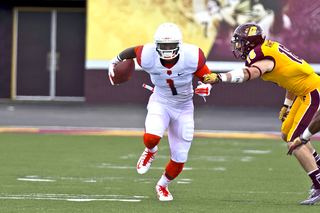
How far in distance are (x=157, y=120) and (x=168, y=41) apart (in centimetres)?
82

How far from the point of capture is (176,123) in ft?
17.9

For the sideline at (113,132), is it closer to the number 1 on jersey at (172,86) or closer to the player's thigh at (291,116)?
the player's thigh at (291,116)

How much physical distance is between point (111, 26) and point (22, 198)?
40.0 ft

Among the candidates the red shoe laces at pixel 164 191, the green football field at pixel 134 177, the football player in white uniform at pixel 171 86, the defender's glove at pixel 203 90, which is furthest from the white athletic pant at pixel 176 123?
the defender's glove at pixel 203 90

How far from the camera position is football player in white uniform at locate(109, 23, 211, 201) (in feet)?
16.8

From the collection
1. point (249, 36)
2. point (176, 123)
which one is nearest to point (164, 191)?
point (176, 123)

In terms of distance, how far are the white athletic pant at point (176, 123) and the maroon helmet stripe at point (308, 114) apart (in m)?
1.05

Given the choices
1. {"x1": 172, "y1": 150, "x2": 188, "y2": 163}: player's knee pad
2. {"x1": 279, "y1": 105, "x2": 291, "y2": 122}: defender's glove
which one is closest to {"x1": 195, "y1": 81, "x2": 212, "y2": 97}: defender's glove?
{"x1": 172, "y1": 150, "x2": 188, "y2": 163}: player's knee pad

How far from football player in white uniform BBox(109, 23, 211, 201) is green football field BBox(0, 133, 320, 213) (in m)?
0.52

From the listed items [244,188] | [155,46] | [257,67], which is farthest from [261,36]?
[244,188]

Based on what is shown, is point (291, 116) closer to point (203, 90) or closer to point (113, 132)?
point (203, 90)

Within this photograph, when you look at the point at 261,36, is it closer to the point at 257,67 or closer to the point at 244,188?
the point at 257,67

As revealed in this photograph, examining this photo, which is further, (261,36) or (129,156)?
(129,156)

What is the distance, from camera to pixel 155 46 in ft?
17.1
